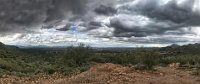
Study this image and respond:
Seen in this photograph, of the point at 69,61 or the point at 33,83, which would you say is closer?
Result: the point at 33,83

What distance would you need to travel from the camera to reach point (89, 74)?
98.0 feet

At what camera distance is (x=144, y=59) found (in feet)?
133

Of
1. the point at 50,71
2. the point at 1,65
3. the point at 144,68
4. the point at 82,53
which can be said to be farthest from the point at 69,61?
the point at 144,68

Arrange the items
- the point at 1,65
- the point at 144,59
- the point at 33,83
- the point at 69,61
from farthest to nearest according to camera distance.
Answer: the point at 69,61 → the point at 1,65 → the point at 144,59 → the point at 33,83

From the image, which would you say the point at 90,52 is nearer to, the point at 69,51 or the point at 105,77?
the point at 69,51

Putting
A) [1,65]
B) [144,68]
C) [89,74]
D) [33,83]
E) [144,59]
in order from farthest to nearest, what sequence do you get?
[1,65]
[144,59]
[144,68]
[89,74]
[33,83]

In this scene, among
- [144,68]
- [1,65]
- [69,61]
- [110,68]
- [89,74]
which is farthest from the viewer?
[69,61]

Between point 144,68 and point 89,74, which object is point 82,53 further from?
point 89,74

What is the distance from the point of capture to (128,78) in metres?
28.3

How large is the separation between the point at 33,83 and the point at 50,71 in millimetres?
14831

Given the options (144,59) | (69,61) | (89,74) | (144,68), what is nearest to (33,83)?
(89,74)

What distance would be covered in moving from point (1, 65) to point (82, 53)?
22601 mm

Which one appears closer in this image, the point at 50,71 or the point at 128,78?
the point at 128,78

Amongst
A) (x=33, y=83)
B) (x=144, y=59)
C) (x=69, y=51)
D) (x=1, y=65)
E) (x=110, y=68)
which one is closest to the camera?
(x=33, y=83)
